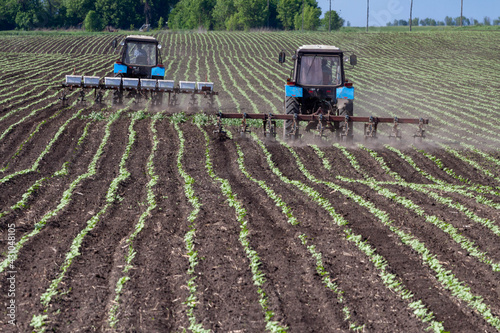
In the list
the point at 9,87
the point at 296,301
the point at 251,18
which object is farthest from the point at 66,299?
the point at 251,18

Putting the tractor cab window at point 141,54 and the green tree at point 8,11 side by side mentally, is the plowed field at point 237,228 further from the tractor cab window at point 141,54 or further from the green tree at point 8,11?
the green tree at point 8,11

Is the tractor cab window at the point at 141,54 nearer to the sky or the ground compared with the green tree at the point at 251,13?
nearer to the ground

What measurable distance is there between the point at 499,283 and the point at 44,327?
14.3 ft

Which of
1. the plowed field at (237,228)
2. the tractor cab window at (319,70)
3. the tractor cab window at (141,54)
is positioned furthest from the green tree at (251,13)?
the tractor cab window at (319,70)

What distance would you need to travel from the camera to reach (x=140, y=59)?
20.5m

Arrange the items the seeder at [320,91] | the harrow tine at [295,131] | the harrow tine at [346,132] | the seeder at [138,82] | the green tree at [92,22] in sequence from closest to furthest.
→ the harrow tine at [346,132], the harrow tine at [295,131], the seeder at [320,91], the seeder at [138,82], the green tree at [92,22]

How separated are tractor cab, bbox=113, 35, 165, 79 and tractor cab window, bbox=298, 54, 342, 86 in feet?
23.7

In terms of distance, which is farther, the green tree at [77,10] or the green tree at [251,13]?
the green tree at [77,10]

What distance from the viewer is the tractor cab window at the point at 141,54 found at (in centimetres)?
2050

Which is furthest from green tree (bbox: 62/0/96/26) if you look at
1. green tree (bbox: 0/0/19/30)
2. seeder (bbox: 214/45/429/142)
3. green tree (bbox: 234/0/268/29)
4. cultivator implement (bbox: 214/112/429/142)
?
cultivator implement (bbox: 214/112/429/142)

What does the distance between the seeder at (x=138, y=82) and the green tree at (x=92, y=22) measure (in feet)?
257

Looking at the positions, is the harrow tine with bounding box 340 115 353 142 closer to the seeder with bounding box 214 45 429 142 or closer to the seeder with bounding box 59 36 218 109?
the seeder with bounding box 214 45 429 142

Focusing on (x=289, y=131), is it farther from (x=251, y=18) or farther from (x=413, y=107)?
(x=251, y=18)

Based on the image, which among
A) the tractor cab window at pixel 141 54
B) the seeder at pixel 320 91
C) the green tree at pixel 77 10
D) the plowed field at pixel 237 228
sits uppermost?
the green tree at pixel 77 10
